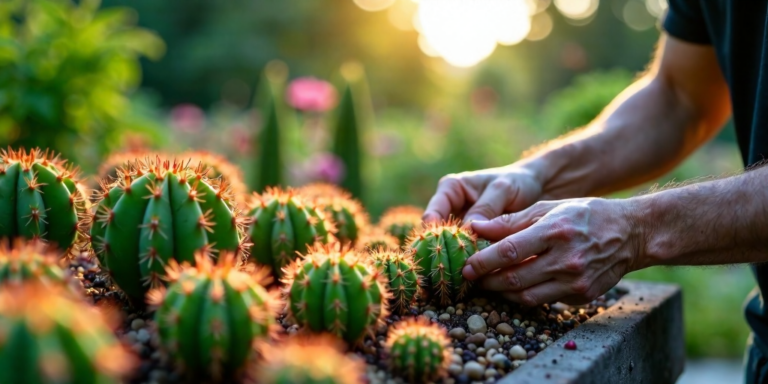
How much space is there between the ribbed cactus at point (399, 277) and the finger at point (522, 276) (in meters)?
0.23

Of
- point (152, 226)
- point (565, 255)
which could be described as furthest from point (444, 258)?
point (152, 226)

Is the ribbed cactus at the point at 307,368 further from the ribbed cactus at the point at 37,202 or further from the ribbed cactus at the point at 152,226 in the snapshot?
the ribbed cactus at the point at 37,202

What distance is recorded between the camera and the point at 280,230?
6.10 ft

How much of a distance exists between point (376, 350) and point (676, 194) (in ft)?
3.17

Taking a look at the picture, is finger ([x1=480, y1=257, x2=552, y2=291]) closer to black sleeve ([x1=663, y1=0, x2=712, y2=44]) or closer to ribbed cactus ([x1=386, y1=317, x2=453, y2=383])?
ribbed cactus ([x1=386, y1=317, x2=453, y2=383])

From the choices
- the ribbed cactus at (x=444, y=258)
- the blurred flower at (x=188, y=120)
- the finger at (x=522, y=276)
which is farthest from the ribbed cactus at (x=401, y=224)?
the blurred flower at (x=188, y=120)

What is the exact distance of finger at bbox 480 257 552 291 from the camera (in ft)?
5.66

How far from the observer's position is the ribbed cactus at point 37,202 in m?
1.61

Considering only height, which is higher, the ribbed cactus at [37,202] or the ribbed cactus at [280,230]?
the ribbed cactus at [37,202]

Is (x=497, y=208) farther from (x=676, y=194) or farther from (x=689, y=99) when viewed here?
(x=689, y=99)

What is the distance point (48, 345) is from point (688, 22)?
261 centimetres

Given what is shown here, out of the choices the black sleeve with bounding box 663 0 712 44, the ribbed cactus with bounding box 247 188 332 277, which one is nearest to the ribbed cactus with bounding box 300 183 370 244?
the ribbed cactus with bounding box 247 188 332 277

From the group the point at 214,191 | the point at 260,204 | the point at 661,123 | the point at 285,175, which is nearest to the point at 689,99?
the point at 661,123

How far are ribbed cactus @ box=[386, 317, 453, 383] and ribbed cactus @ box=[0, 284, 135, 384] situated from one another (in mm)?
589
